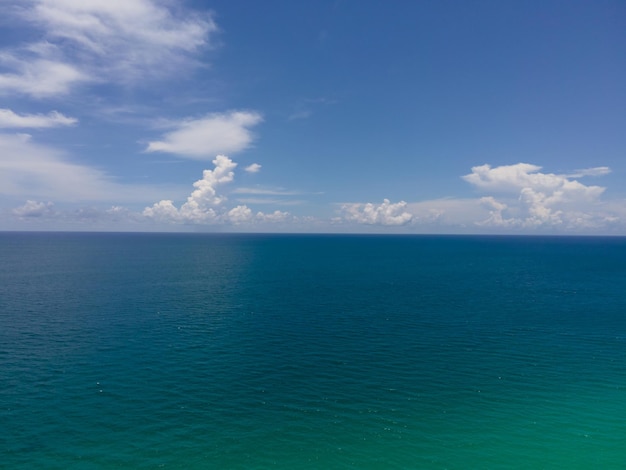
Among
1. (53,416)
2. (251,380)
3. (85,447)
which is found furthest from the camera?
(251,380)

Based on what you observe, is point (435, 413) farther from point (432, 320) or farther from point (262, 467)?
point (432, 320)

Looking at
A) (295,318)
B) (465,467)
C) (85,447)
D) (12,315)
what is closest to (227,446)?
(85,447)

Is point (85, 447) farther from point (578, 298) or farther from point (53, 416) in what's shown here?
point (578, 298)

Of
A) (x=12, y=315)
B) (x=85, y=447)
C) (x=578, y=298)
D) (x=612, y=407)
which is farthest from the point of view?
(x=578, y=298)

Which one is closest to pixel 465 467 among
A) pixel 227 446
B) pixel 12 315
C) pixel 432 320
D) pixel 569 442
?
pixel 569 442

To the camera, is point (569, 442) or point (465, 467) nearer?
point (465, 467)

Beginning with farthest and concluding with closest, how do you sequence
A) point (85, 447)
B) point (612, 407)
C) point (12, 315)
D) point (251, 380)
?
point (12, 315), point (251, 380), point (612, 407), point (85, 447)
